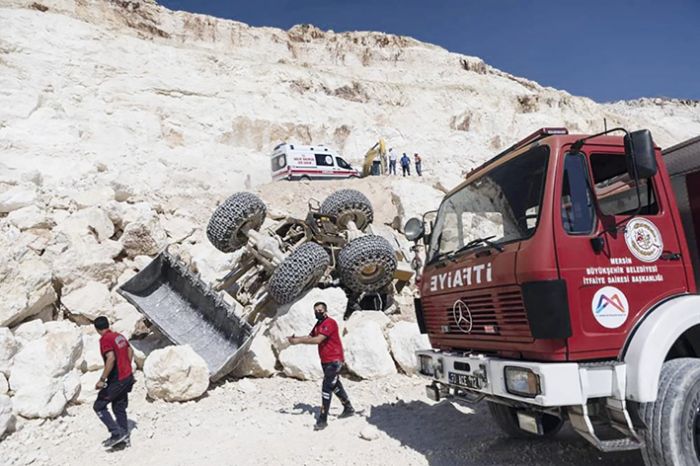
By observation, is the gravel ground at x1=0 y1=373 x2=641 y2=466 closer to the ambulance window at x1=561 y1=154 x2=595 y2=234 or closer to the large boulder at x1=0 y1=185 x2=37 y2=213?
the ambulance window at x1=561 y1=154 x2=595 y2=234

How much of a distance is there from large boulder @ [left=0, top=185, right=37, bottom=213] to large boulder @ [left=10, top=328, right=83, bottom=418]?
14.2 feet

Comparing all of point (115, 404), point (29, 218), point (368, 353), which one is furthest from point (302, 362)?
point (29, 218)

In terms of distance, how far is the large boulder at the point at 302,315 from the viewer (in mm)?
6469

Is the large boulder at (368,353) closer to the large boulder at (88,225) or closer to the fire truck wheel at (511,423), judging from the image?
the fire truck wheel at (511,423)

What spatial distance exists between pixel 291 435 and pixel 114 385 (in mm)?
1797

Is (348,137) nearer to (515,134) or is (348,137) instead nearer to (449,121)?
(449,121)

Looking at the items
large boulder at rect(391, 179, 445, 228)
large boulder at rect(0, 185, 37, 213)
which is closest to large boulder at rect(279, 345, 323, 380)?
large boulder at rect(0, 185, 37, 213)

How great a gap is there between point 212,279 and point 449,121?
27816 millimetres

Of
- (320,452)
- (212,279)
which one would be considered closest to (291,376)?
(320,452)

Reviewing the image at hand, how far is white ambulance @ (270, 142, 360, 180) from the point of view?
19719 millimetres

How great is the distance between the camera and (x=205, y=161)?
22.3m

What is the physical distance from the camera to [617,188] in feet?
11.1

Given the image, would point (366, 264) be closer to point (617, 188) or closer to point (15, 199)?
point (617, 188)

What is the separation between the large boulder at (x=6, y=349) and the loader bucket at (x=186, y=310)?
4.46ft
